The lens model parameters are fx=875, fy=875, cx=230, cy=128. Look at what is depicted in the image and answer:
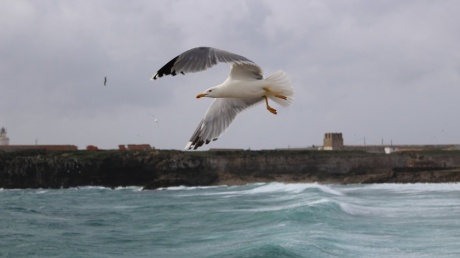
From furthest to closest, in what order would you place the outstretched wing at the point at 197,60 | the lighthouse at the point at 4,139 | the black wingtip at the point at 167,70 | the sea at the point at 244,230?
1. the lighthouse at the point at 4,139
2. the sea at the point at 244,230
3. the outstretched wing at the point at 197,60
4. the black wingtip at the point at 167,70

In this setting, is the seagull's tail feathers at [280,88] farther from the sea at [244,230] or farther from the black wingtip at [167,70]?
the sea at [244,230]

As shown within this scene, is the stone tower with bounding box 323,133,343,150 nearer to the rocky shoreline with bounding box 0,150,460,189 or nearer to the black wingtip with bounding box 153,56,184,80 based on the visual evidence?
the rocky shoreline with bounding box 0,150,460,189

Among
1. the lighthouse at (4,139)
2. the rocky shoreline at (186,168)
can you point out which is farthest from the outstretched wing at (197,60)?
the lighthouse at (4,139)

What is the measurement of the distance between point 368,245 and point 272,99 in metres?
13.0

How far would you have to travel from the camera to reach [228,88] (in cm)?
837

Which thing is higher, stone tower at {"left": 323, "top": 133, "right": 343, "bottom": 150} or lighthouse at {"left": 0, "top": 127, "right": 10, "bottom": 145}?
lighthouse at {"left": 0, "top": 127, "right": 10, "bottom": 145}

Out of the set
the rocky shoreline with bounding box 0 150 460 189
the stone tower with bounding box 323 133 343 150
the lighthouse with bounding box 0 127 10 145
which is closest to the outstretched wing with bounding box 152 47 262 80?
the rocky shoreline with bounding box 0 150 460 189

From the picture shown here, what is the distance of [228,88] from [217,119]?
2.88 feet

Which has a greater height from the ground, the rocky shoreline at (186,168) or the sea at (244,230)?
the rocky shoreline at (186,168)

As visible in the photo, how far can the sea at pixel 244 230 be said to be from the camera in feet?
67.8

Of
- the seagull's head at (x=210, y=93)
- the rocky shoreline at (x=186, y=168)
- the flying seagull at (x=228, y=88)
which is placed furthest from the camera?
the rocky shoreline at (x=186, y=168)

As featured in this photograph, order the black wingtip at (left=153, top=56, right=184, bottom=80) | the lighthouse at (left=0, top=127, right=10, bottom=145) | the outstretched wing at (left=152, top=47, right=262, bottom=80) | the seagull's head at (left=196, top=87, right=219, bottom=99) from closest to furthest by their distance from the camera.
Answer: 1. the black wingtip at (left=153, top=56, right=184, bottom=80)
2. the outstretched wing at (left=152, top=47, right=262, bottom=80)
3. the seagull's head at (left=196, top=87, right=219, bottom=99)
4. the lighthouse at (left=0, top=127, right=10, bottom=145)

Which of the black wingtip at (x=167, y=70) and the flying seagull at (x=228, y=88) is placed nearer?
the black wingtip at (x=167, y=70)

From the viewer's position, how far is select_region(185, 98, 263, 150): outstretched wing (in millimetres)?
8648
